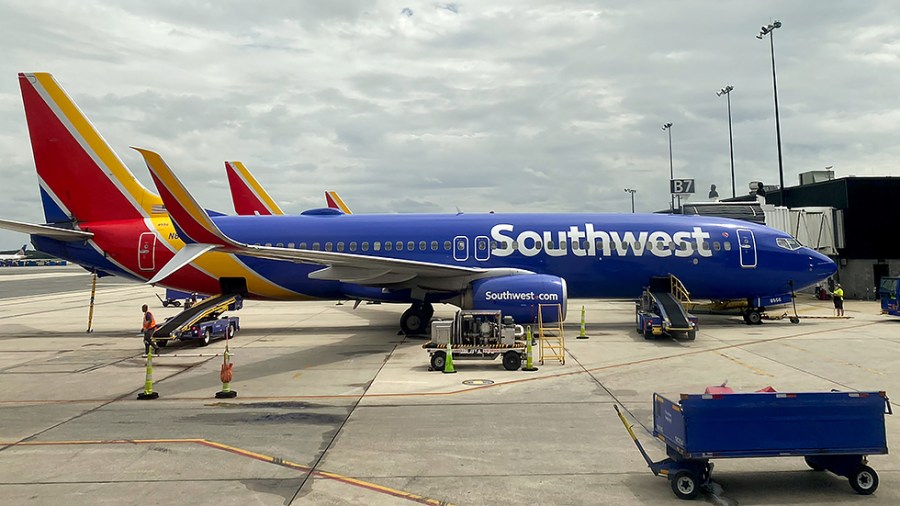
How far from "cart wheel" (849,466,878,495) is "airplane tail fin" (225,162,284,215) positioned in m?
46.1

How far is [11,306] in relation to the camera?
3981 cm

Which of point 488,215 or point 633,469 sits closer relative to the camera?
point 633,469

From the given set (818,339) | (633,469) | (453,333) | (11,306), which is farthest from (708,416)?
(11,306)

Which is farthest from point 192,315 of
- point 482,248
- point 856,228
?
point 856,228

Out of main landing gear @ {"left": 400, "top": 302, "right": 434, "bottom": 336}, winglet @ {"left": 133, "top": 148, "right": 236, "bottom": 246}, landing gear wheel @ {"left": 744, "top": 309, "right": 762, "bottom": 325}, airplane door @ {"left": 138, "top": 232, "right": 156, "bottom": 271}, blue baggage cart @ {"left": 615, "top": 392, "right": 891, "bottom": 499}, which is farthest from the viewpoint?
landing gear wheel @ {"left": 744, "top": 309, "right": 762, "bottom": 325}

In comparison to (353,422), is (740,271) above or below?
above

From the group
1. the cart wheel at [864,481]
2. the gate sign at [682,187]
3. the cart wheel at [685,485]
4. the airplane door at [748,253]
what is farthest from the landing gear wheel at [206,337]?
the gate sign at [682,187]

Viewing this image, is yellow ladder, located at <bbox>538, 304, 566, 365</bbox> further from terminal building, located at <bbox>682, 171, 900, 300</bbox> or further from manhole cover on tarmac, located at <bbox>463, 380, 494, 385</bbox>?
terminal building, located at <bbox>682, 171, 900, 300</bbox>

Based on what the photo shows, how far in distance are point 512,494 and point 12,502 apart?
6.12 metres

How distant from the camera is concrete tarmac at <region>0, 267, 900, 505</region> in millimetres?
6914

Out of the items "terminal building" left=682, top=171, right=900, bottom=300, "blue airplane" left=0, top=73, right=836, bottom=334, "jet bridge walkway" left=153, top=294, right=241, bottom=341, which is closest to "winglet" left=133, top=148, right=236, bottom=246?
"jet bridge walkway" left=153, top=294, right=241, bottom=341

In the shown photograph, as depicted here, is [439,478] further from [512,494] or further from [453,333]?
[453,333]

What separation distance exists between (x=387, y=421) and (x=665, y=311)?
494 inches

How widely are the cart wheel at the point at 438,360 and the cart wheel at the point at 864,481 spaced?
9083mm
